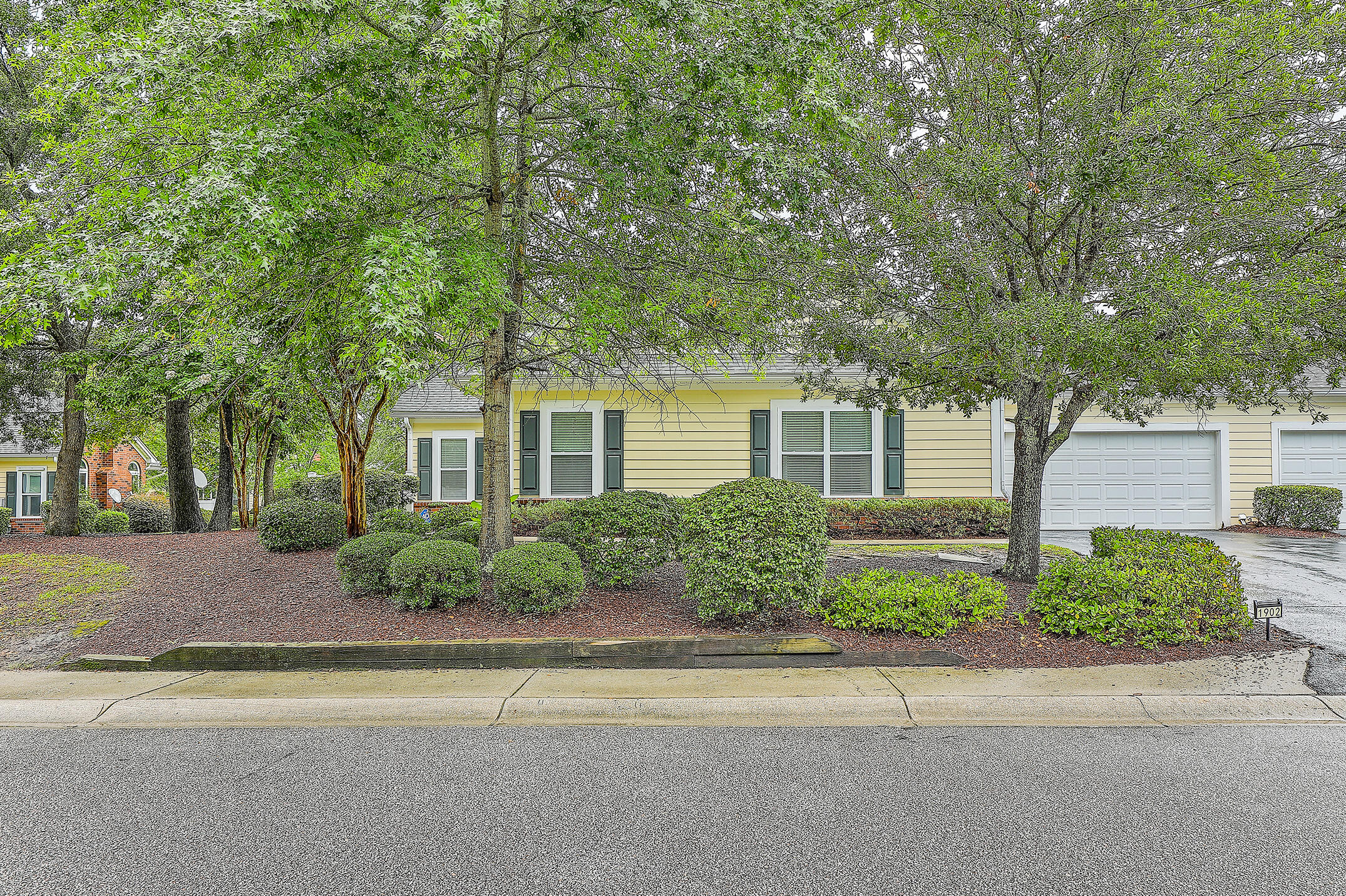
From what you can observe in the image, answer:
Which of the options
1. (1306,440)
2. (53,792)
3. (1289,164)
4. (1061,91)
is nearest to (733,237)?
(1061,91)

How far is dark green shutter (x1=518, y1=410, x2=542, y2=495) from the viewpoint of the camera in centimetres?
1416

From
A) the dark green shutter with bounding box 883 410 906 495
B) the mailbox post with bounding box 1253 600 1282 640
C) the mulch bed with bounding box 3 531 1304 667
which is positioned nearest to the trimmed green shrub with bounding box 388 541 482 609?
the mulch bed with bounding box 3 531 1304 667

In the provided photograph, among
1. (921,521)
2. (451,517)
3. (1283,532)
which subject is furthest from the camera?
(1283,532)

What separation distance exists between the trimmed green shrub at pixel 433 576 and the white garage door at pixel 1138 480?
44.1 ft

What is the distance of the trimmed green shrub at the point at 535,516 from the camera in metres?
12.4

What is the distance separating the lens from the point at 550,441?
47.0 feet

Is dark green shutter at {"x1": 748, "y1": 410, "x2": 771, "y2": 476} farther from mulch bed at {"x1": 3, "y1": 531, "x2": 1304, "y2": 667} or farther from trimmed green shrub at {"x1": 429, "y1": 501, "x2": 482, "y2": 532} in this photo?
trimmed green shrub at {"x1": 429, "y1": 501, "x2": 482, "y2": 532}

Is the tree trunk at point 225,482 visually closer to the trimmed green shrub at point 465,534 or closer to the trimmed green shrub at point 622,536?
the trimmed green shrub at point 465,534

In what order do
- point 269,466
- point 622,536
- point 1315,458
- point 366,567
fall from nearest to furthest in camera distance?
point 366,567, point 622,536, point 1315,458, point 269,466

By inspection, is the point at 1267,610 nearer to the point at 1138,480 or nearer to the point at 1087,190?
the point at 1087,190

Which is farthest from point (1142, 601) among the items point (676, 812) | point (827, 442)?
point (827, 442)

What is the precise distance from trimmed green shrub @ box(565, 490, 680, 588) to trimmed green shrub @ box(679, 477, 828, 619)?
47.8 inches

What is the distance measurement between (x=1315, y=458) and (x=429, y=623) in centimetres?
1936

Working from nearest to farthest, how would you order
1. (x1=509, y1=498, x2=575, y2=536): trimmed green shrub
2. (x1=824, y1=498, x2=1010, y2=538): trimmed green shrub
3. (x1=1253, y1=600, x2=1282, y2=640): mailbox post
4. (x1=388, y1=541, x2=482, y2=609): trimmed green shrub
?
(x1=1253, y1=600, x2=1282, y2=640): mailbox post < (x1=388, y1=541, x2=482, y2=609): trimmed green shrub < (x1=509, y1=498, x2=575, y2=536): trimmed green shrub < (x1=824, y1=498, x2=1010, y2=538): trimmed green shrub
